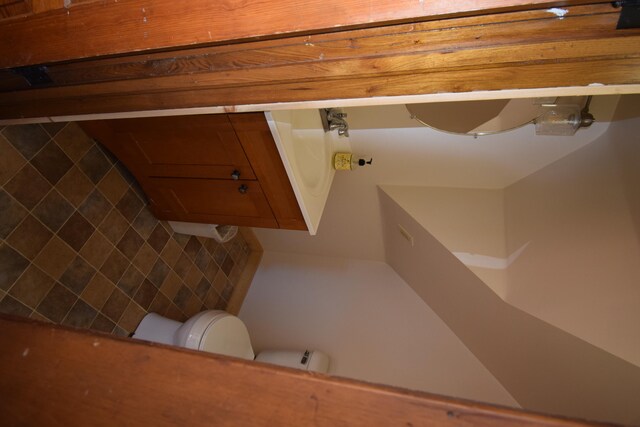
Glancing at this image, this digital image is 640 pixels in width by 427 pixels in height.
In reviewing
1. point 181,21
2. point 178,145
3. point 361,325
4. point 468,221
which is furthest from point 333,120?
point 361,325

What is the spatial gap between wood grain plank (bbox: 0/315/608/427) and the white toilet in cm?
97

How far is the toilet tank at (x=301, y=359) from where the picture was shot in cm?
170

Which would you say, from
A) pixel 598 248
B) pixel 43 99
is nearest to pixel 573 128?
pixel 598 248

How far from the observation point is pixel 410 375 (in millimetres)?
1621

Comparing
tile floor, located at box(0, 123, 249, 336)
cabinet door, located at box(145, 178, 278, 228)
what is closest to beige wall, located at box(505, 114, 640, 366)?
cabinet door, located at box(145, 178, 278, 228)

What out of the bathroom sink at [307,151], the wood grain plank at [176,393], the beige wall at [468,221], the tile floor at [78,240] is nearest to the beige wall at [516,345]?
the beige wall at [468,221]

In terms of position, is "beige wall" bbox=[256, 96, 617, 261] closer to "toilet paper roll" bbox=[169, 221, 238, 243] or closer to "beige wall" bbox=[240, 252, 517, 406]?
"beige wall" bbox=[240, 252, 517, 406]

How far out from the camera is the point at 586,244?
0.94 metres

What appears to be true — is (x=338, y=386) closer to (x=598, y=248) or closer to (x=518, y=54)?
(x=518, y=54)

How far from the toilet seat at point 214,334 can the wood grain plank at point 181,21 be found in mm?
1151

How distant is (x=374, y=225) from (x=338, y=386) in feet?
5.06

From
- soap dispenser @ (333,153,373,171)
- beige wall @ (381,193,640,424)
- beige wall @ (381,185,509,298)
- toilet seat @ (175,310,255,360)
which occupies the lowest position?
toilet seat @ (175,310,255,360)

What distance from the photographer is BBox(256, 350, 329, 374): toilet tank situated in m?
1.70

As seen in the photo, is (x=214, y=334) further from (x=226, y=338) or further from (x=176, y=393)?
(x=176, y=393)
